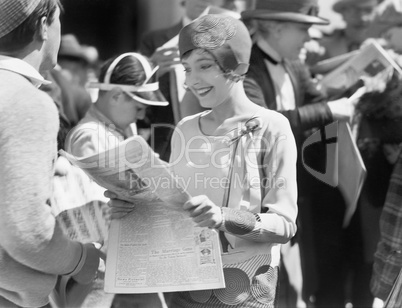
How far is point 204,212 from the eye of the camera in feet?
7.17

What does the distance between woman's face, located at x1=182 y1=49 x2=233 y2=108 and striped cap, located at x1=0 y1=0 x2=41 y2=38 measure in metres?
0.59

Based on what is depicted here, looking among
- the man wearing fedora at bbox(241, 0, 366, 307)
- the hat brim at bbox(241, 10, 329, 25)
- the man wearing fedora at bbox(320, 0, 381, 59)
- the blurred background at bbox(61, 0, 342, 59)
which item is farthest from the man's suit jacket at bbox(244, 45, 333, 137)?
the blurred background at bbox(61, 0, 342, 59)

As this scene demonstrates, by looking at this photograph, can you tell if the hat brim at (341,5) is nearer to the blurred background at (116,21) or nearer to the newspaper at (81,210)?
the blurred background at (116,21)

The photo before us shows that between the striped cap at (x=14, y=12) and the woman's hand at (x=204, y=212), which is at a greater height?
the striped cap at (x=14, y=12)

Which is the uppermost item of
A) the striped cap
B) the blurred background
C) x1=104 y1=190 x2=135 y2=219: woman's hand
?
the striped cap

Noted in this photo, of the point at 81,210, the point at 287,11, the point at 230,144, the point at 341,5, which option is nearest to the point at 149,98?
the point at 81,210

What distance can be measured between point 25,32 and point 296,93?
1.51 metres

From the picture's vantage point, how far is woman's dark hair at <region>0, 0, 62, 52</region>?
2.12 m

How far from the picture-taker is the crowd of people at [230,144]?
205 centimetres

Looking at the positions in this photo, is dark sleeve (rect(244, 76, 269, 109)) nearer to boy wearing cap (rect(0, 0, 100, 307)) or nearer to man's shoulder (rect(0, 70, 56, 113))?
boy wearing cap (rect(0, 0, 100, 307))

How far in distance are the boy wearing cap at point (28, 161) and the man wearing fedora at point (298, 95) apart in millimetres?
987

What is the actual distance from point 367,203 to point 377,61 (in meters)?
0.64

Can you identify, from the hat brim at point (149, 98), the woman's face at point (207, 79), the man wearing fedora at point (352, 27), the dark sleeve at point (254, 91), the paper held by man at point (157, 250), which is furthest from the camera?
the man wearing fedora at point (352, 27)

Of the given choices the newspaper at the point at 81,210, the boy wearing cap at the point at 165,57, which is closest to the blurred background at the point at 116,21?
the boy wearing cap at the point at 165,57
